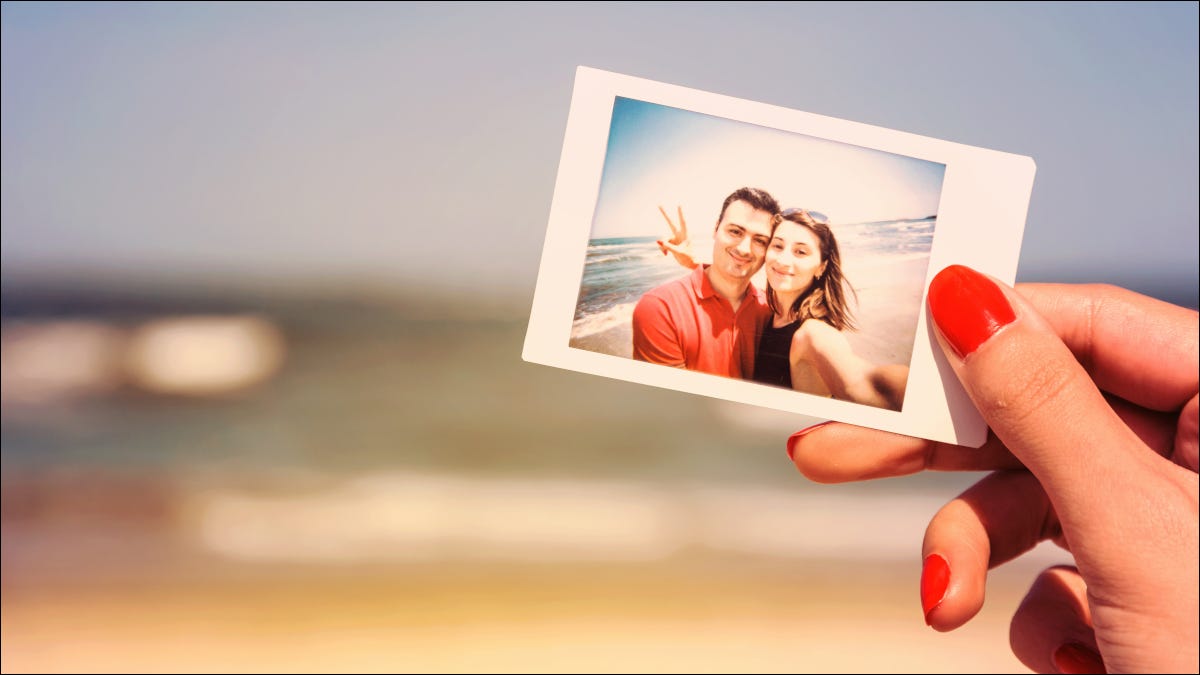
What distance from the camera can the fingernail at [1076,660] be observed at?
2.90 feet

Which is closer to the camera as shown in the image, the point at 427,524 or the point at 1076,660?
the point at 1076,660

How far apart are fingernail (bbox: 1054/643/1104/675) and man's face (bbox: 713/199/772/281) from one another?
0.57 meters

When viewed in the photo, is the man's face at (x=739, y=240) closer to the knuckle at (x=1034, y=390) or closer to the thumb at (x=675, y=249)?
the thumb at (x=675, y=249)

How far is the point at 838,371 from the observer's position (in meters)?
0.80

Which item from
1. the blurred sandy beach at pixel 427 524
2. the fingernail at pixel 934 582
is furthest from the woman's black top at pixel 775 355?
Result: the blurred sandy beach at pixel 427 524

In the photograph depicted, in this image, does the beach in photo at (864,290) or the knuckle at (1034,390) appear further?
the beach in photo at (864,290)

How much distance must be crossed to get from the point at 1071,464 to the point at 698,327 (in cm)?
34

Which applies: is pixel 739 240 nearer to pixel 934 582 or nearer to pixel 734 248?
pixel 734 248

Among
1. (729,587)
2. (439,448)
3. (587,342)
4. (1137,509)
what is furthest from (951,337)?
(439,448)

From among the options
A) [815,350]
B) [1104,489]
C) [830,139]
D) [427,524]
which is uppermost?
[830,139]

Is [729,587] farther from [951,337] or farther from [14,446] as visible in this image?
[14,446]

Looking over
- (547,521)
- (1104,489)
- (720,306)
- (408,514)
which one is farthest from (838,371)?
(408,514)

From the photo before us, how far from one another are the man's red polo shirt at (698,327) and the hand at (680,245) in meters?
0.01

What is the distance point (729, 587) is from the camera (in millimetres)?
1613
